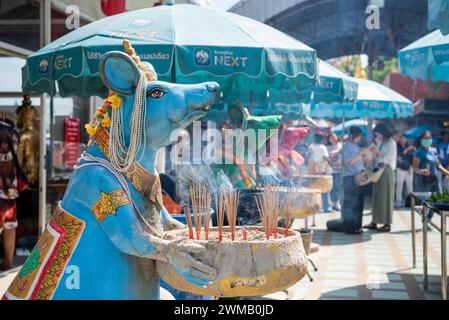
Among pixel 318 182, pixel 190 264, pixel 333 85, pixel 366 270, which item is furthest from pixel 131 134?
pixel 318 182

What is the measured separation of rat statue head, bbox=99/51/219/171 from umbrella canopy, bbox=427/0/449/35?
205 cm

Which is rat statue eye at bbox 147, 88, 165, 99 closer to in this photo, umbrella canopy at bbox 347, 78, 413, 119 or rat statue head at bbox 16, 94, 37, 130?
rat statue head at bbox 16, 94, 37, 130

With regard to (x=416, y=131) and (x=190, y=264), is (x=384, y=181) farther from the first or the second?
(x=416, y=131)

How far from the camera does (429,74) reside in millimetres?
5160

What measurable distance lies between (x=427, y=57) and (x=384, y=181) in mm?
3877

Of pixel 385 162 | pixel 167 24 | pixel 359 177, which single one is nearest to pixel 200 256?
pixel 167 24

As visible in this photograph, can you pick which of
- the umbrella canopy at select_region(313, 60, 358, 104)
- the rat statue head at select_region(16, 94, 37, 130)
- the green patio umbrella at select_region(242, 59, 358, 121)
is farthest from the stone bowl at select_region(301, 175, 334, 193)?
the rat statue head at select_region(16, 94, 37, 130)

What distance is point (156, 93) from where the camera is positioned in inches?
77.9

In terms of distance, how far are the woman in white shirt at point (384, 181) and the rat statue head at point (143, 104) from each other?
637 cm

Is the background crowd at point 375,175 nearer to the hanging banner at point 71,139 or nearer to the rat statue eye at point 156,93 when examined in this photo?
the hanging banner at point 71,139

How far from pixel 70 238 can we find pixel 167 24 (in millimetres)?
1844

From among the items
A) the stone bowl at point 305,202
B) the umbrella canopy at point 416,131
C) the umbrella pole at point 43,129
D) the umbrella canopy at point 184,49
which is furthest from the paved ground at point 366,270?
the umbrella canopy at point 416,131

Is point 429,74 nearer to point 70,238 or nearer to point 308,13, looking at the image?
point 308,13

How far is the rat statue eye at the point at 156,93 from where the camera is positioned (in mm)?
1978
